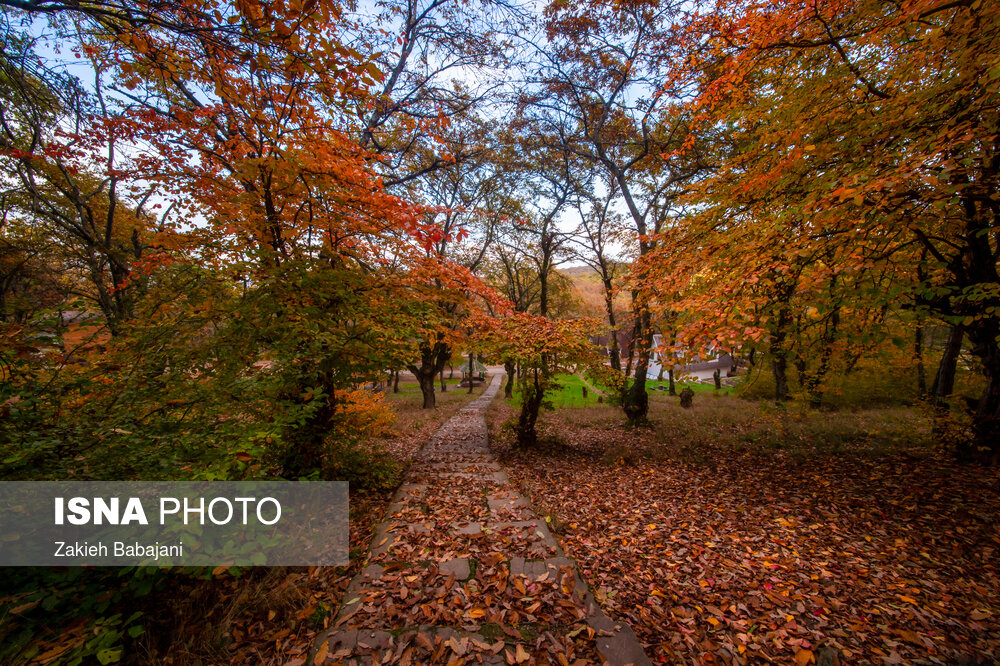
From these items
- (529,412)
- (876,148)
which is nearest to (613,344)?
(529,412)

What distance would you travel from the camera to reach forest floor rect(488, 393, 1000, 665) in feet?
8.17

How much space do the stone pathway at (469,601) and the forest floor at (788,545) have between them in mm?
350

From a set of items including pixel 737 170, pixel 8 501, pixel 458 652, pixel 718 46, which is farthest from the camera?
pixel 737 170

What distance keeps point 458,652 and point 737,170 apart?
28.8 ft

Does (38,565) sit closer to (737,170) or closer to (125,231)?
(737,170)

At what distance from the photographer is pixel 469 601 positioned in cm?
272

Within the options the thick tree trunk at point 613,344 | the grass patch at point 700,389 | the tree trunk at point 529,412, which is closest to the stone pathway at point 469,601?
the tree trunk at point 529,412

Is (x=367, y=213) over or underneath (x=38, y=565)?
over

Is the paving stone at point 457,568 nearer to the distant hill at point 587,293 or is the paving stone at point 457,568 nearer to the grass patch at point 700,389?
the grass patch at point 700,389

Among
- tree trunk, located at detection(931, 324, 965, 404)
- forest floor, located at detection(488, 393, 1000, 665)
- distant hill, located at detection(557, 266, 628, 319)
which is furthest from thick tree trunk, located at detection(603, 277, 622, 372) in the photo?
distant hill, located at detection(557, 266, 628, 319)

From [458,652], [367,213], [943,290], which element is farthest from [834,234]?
[367,213]

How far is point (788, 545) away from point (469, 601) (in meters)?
Result: 3.62

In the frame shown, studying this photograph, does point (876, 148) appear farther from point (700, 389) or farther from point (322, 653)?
point (700, 389)

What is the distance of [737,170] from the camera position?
22.2 feet
